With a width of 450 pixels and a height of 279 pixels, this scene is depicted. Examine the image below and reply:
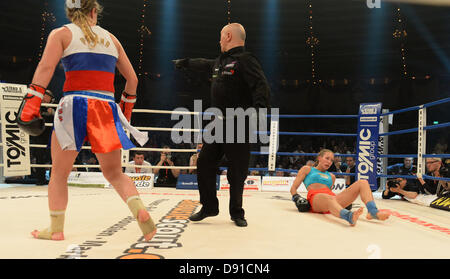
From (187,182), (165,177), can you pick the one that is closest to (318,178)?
(187,182)

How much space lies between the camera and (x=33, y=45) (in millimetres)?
8391

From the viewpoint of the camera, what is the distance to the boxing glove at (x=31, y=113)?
4.77 feet

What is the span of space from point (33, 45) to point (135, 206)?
8.62 meters

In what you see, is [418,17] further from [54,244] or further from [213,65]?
[54,244]

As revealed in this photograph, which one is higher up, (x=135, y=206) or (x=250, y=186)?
(x=135, y=206)

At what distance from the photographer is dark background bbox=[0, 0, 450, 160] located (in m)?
8.30

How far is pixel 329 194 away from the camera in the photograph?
8.35ft

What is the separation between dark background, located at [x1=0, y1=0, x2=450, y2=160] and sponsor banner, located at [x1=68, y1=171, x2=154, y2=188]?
4.95 metres

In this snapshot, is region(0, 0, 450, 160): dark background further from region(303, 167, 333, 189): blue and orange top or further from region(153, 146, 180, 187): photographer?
region(303, 167, 333, 189): blue and orange top

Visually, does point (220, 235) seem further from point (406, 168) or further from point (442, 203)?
point (406, 168)

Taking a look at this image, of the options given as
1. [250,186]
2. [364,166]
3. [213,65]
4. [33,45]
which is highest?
[33,45]

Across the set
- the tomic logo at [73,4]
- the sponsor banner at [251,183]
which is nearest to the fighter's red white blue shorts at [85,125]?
the tomic logo at [73,4]

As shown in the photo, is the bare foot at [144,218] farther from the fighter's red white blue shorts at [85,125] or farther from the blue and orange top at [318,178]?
the blue and orange top at [318,178]

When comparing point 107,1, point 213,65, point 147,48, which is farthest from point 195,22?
point 213,65
